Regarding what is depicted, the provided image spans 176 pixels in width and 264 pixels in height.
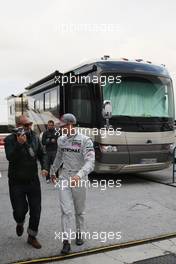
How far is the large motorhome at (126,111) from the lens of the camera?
10.0 meters

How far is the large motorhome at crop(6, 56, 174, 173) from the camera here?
10.0 metres

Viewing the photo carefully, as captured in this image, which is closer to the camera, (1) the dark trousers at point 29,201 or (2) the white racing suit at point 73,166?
(2) the white racing suit at point 73,166

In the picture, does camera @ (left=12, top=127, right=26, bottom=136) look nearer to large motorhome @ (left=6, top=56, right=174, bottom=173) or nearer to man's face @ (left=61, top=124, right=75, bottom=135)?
man's face @ (left=61, top=124, right=75, bottom=135)

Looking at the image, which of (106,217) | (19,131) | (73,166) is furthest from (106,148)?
(19,131)

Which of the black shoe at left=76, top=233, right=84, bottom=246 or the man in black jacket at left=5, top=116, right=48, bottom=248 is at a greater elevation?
the man in black jacket at left=5, top=116, right=48, bottom=248

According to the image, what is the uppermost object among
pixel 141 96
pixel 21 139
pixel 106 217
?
pixel 141 96

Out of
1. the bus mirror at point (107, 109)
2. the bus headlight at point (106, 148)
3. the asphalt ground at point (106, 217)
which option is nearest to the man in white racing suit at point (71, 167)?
the asphalt ground at point (106, 217)

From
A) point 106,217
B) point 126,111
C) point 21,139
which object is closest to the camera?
point 21,139

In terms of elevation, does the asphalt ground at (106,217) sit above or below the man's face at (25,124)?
below

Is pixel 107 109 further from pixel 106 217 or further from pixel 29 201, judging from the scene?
pixel 29 201

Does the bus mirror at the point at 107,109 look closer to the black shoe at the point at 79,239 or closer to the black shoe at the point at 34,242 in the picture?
the black shoe at the point at 79,239

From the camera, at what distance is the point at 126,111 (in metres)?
10.3

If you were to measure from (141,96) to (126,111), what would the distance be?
70cm

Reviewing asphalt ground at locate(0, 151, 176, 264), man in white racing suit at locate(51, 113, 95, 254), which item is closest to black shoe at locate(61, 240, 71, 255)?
man in white racing suit at locate(51, 113, 95, 254)
